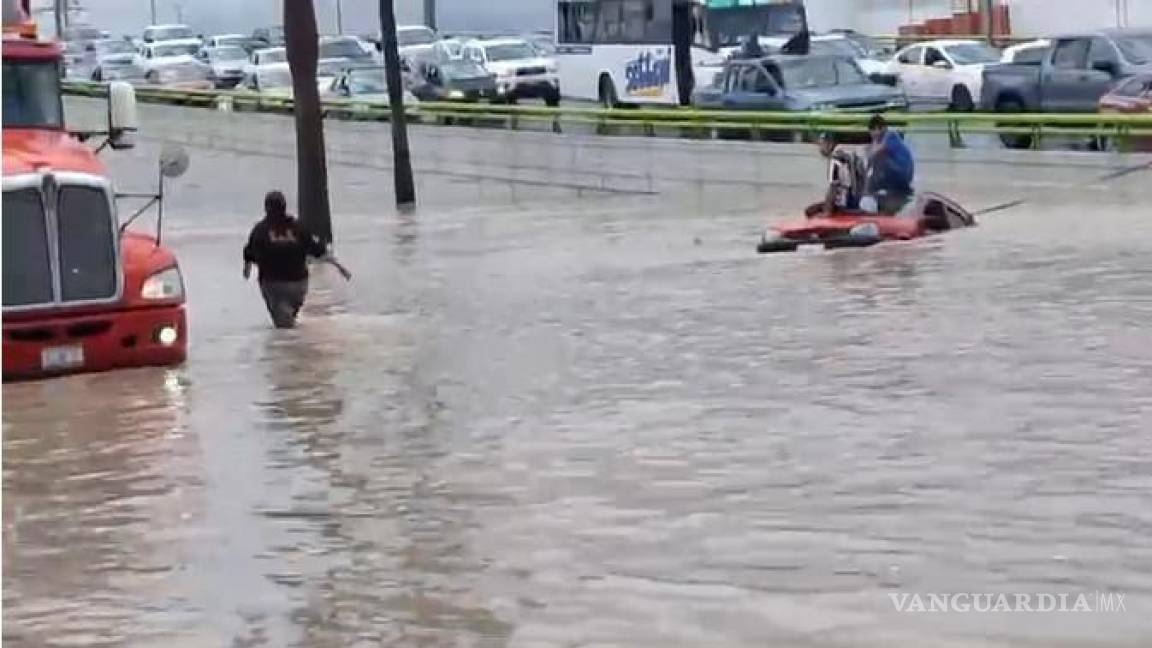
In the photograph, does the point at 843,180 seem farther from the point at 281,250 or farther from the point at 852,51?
the point at 852,51

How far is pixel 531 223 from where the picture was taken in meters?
36.4

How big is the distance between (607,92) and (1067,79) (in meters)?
18.7

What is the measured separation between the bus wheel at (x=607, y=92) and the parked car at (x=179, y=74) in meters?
19.4

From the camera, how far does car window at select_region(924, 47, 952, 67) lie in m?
44.2

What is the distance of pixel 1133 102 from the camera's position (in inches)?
1267

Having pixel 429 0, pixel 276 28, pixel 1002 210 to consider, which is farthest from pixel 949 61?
pixel 276 28

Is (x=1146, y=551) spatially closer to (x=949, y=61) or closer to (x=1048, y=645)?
(x=1048, y=645)

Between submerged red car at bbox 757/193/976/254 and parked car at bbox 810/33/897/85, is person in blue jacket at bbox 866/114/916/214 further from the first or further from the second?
parked car at bbox 810/33/897/85

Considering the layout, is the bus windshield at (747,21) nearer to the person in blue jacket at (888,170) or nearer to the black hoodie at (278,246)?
the person in blue jacket at (888,170)

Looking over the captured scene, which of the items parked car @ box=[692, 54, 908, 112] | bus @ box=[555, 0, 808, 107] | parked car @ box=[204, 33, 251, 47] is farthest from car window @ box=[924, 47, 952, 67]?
parked car @ box=[204, 33, 251, 47]

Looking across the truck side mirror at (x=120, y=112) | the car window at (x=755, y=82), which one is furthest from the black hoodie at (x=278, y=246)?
the car window at (x=755, y=82)

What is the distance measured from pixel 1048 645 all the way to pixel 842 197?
17676 millimetres

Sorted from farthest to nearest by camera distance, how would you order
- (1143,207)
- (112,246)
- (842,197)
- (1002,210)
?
(1002,210)
(1143,207)
(842,197)
(112,246)

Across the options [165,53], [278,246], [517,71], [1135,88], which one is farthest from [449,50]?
[278,246]
